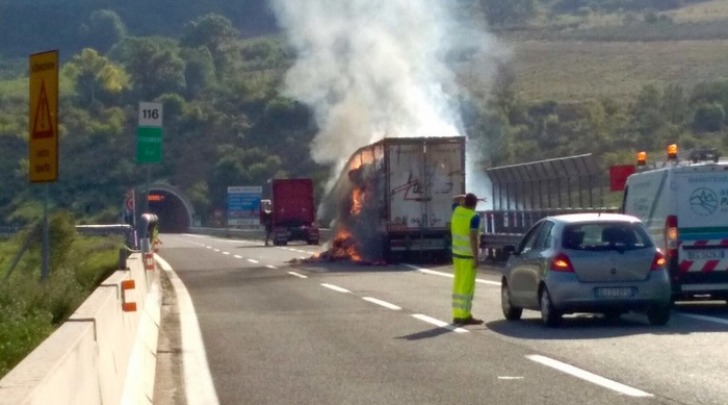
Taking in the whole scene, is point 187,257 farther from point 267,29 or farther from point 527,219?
point 267,29

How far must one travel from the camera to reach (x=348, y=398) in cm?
1112

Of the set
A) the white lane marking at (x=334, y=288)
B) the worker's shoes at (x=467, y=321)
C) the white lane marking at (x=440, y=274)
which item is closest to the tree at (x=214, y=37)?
the white lane marking at (x=440, y=274)

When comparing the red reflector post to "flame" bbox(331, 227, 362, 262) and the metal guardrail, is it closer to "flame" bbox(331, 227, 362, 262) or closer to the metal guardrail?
"flame" bbox(331, 227, 362, 262)

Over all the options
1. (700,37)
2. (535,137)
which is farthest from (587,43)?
(535,137)

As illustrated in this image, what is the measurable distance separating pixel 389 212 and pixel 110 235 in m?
Answer: 19.7

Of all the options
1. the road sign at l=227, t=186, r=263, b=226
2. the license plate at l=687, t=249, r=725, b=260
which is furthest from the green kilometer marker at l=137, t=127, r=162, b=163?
the road sign at l=227, t=186, r=263, b=226

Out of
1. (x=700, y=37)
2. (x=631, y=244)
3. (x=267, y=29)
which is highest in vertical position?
(x=267, y=29)

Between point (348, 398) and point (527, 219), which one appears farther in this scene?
point (527, 219)

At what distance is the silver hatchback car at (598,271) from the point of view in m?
16.5

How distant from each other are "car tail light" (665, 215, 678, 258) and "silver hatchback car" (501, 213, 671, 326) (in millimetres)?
1514

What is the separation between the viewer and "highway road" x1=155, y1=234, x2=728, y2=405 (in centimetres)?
1124

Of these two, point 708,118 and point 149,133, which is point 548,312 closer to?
point 149,133

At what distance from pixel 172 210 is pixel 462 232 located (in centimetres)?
8296

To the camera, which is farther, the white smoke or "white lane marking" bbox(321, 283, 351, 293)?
the white smoke
